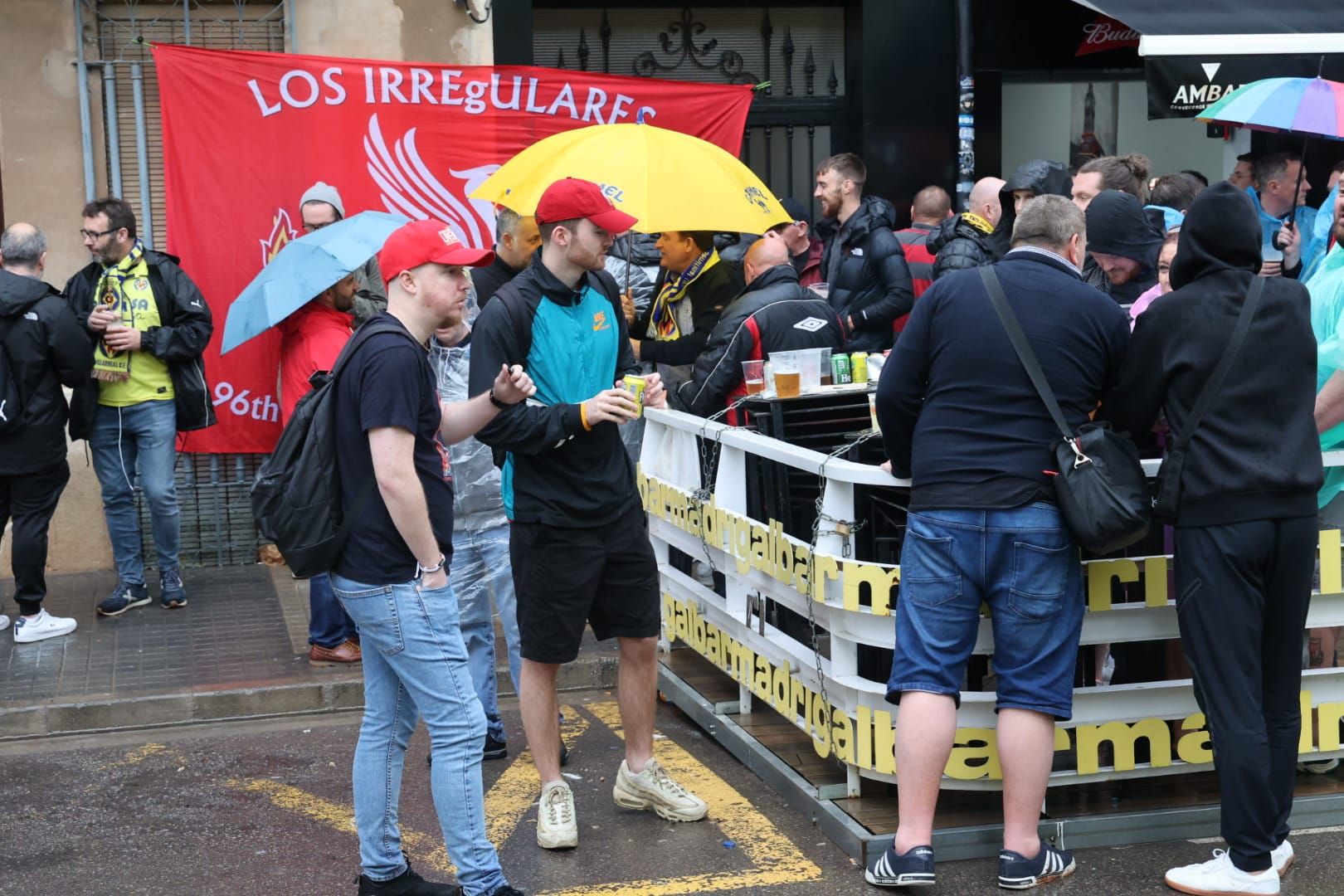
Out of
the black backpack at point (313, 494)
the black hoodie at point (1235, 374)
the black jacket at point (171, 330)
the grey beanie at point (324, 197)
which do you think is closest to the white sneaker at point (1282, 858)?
the black hoodie at point (1235, 374)

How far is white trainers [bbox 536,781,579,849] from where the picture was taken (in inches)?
199

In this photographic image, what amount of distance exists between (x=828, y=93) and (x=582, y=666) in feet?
17.8

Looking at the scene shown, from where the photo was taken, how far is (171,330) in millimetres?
8172

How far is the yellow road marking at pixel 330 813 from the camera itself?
509 centimetres

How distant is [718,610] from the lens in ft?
19.9

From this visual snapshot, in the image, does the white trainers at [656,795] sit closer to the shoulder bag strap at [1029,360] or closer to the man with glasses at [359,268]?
the shoulder bag strap at [1029,360]

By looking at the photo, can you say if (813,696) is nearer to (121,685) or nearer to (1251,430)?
(1251,430)

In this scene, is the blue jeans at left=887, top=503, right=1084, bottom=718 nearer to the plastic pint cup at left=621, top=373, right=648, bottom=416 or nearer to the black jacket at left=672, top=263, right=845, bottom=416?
the plastic pint cup at left=621, top=373, right=648, bottom=416

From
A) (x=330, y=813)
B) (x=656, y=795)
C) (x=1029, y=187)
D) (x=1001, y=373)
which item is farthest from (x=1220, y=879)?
(x=1029, y=187)

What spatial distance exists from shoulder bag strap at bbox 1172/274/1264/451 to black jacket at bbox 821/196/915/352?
3.89 meters

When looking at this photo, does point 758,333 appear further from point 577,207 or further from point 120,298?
point 120,298

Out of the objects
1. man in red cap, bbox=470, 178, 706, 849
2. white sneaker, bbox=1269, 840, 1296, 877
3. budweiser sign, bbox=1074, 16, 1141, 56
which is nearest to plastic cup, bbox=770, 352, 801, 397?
man in red cap, bbox=470, 178, 706, 849

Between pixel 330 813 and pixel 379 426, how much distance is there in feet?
6.45

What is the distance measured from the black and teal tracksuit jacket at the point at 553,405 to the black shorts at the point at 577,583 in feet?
0.19
